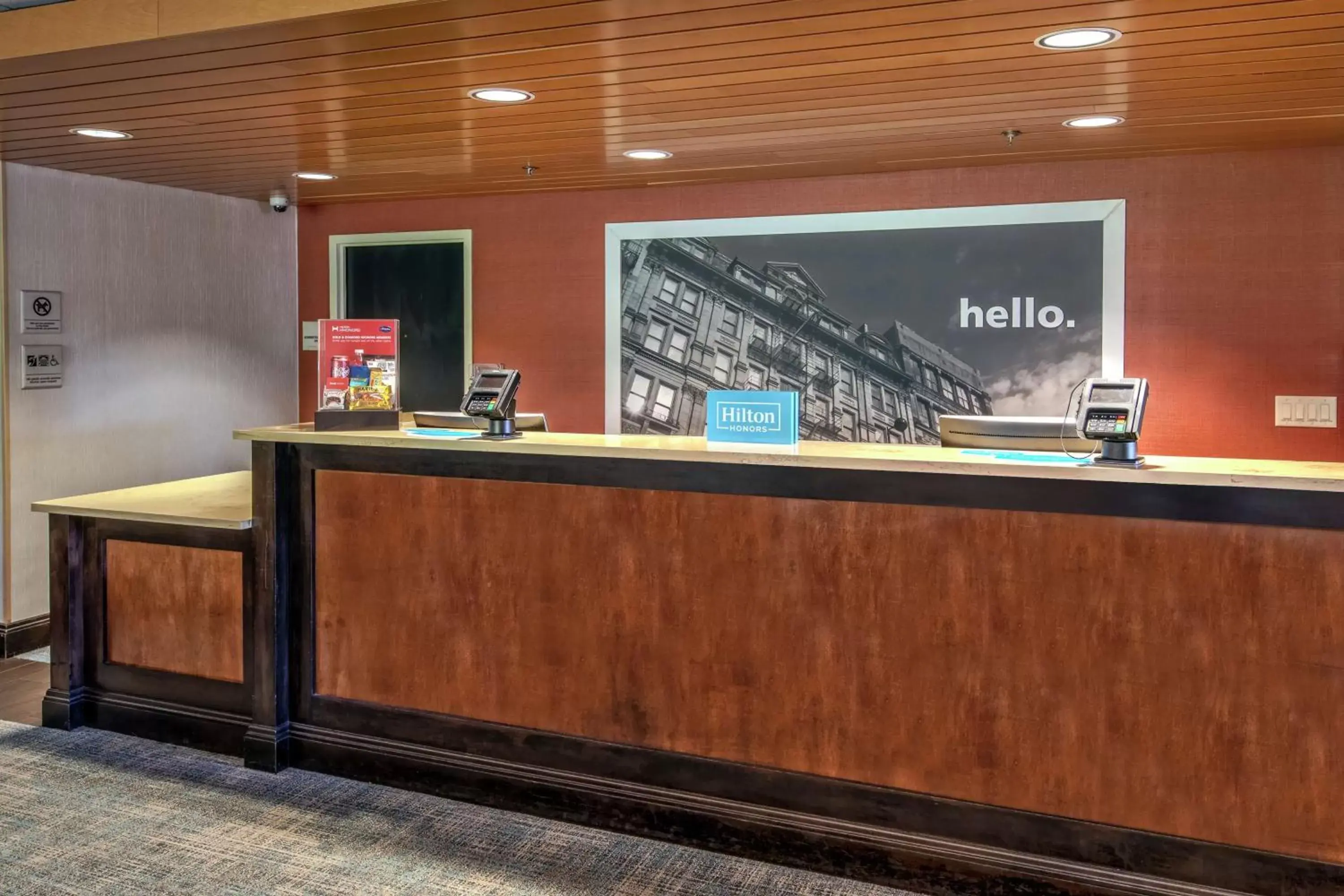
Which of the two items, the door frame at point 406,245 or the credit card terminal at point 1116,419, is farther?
the door frame at point 406,245

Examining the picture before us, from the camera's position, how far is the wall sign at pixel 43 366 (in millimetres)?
5066

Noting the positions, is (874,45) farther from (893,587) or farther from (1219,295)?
(1219,295)

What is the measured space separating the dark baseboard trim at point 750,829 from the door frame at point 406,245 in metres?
2.86

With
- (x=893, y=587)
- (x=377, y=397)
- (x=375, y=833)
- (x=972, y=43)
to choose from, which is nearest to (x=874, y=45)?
(x=972, y=43)

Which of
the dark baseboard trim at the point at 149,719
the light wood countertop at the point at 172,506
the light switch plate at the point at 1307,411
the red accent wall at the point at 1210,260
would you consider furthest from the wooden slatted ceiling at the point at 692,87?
the dark baseboard trim at the point at 149,719

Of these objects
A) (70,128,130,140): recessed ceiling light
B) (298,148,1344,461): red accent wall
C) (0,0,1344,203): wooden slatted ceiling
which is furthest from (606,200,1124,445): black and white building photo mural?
(70,128,130,140): recessed ceiling light

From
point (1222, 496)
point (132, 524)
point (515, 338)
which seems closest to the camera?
point (1222, 496)

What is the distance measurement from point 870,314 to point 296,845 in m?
3.58

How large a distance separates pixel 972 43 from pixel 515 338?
3576 millimetres

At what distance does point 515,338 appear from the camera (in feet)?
19.9

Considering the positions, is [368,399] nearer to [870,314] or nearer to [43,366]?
[43,366]

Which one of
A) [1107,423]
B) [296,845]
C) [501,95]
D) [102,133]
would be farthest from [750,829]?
[102,133]

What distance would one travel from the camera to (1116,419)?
2.67m

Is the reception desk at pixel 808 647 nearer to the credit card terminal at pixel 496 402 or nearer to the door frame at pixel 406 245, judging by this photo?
the credit card terminal at pixel 496 402
